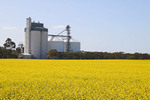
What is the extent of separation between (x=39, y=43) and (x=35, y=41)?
60.0 inches

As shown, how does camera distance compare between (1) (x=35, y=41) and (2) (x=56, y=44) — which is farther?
(2) (x=56, y=44)

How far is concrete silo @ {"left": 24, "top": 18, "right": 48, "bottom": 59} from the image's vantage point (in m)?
72.6

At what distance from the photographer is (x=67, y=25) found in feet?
283

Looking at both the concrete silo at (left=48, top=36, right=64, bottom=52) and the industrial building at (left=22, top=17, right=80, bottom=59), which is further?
the concrete silo at (left=48, top=36, right=64, bottom=52)

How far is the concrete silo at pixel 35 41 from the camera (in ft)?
238

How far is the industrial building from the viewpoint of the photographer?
7267cm

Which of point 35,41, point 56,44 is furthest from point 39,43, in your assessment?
point 56,44

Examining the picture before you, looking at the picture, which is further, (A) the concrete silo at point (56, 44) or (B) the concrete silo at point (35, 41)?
(A) the concrete silo at point (56, 44)

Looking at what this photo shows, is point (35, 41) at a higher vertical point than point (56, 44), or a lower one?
higher

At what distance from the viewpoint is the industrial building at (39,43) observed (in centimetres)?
7267

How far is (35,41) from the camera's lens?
73750 millimetres

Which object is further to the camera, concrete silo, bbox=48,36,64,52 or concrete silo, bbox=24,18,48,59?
concrete silo, bbox=48,36,64,52

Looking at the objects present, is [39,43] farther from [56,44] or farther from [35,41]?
[56,44]

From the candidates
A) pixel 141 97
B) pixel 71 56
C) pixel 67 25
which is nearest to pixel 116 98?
pixel 141 97
